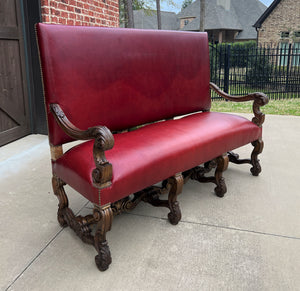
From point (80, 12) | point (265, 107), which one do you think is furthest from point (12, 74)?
point (265, 107)

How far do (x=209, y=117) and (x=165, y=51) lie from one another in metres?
0.77

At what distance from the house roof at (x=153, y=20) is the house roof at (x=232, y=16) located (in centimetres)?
537

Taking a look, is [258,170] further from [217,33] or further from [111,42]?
[217,33]

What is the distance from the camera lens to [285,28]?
20.6 meters

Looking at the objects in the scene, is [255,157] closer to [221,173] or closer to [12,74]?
[221,173]

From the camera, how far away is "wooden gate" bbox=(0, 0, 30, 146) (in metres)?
4.09

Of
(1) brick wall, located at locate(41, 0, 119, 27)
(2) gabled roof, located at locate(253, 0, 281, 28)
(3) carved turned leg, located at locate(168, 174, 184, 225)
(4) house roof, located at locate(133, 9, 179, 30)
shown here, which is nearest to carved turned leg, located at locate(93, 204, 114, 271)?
(3) carved turned leg, located at locate(168, 174, 184, 225)

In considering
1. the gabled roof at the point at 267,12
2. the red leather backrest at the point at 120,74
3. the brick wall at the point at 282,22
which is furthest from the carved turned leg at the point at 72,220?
the gabled roof at the point at 267,12

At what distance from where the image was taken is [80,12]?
4.80 meters

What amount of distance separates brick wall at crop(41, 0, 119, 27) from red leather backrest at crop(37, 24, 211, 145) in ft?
6.75

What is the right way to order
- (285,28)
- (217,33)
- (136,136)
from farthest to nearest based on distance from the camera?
(217,33), (285,28), (136,136)

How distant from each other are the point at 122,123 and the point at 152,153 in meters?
0.68

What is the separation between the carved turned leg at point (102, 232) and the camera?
183 cm

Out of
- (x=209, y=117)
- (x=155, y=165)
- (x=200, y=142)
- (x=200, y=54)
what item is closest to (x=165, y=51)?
(x=200, y=54)
